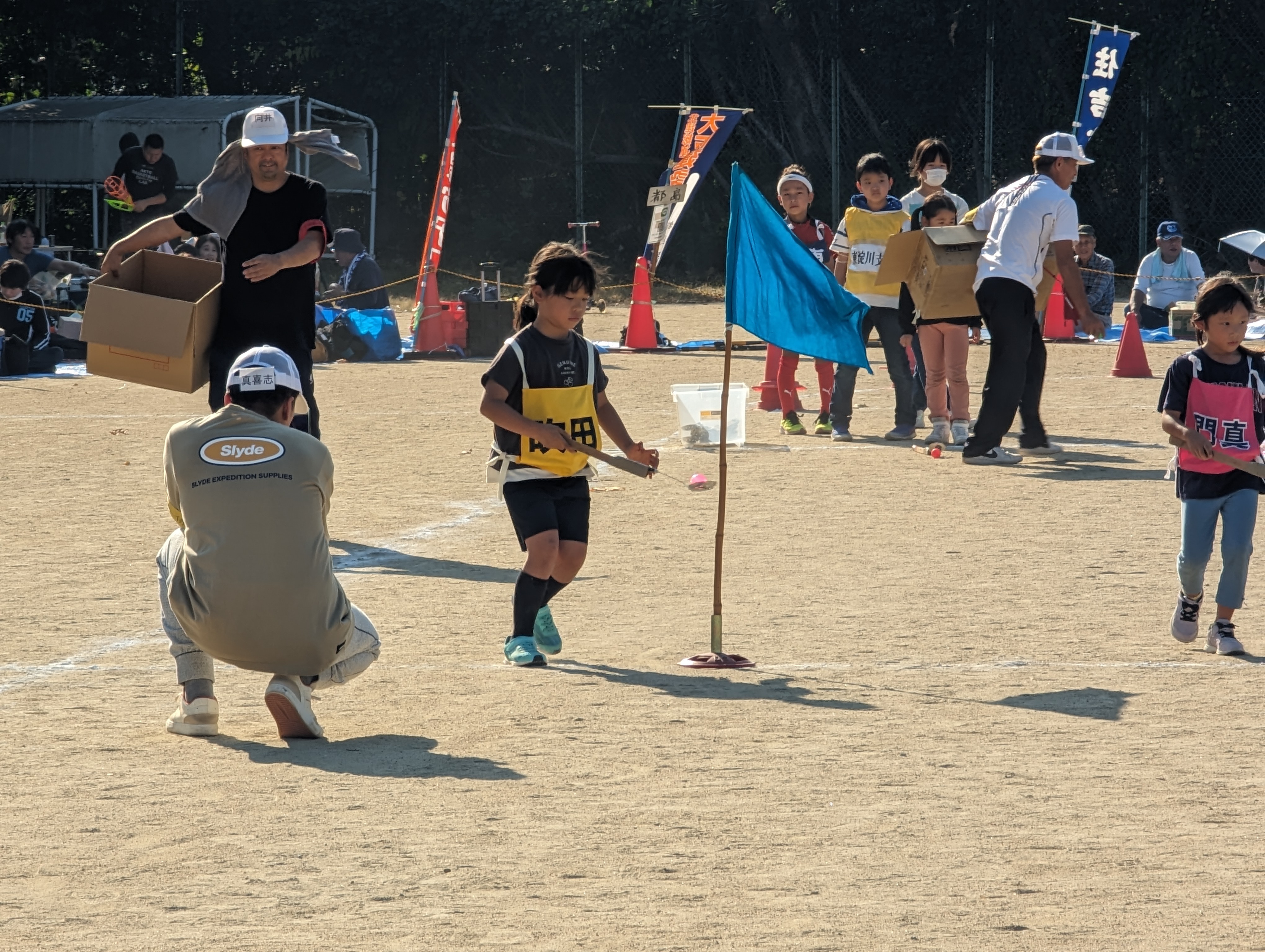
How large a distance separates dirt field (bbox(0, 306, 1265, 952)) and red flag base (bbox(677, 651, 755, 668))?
141 mm

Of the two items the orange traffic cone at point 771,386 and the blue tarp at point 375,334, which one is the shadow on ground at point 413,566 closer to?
the orange traffic cone at point 771,386

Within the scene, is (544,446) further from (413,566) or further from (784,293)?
(413,566)

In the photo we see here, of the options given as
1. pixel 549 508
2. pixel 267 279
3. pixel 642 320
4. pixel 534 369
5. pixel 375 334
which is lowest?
pixel 375 334

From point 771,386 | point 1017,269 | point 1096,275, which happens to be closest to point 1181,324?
point 1096,275

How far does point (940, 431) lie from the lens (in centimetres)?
1221

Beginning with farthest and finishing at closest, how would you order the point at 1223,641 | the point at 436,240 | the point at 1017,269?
the point at 436,240, the point at 1017,269, the point at 1223,641

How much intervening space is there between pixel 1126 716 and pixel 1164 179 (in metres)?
21.9

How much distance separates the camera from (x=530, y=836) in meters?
4.66

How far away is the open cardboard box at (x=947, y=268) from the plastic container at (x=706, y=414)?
4.63 feet

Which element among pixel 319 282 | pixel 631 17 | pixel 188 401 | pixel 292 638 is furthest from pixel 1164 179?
pixel 292 638

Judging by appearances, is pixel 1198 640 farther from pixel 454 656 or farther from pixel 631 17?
pixel 631 17

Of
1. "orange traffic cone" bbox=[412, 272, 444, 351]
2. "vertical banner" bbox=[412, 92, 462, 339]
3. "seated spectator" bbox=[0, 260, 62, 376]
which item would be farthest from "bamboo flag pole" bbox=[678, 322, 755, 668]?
"vertical banner" bbox=[412, 92, 462, 339]

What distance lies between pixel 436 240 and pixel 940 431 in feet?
33.4

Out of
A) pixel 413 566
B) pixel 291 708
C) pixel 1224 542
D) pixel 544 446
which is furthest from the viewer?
pixel 413 566
